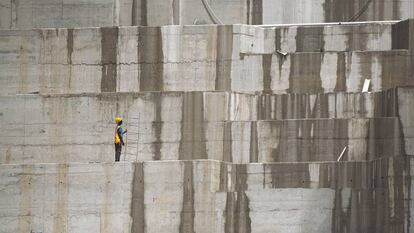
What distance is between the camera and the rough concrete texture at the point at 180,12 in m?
38.0

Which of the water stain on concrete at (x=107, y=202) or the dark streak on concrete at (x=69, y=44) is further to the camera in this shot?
the dark streak on concrete at (x=69, y=44)

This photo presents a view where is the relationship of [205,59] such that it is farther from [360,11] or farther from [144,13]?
[360,11]

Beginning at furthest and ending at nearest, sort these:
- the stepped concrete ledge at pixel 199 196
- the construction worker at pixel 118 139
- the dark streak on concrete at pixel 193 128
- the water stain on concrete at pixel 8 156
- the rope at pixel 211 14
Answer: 1. the rope at pixel 211 14
2. the water stain on concrete at pixel 8 156
3. the dark streak on concrete at pixel 193 128
4. the construction worker at pixel 118 139
5. the stepped concrete ledge at pixel 199 196

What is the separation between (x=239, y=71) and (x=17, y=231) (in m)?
5.72

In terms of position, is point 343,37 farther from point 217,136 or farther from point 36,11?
point 36,11

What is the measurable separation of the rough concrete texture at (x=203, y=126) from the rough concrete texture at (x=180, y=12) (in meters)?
3.11

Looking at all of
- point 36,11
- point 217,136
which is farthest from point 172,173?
point 36,11

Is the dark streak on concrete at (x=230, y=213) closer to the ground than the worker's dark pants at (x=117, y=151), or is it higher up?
closer to the ground

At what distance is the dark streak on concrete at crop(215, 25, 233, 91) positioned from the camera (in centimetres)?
3591

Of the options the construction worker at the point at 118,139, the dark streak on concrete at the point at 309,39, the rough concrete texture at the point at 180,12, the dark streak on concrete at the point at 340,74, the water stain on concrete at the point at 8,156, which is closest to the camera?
the construction worker at the point at 118,139

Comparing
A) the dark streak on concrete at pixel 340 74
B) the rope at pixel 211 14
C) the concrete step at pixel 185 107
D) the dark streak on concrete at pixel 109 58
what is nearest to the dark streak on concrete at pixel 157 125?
the concrete step at pixel 185 107

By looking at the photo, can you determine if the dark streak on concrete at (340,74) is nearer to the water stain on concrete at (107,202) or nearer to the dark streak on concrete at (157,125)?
the dark streak on concrete at (157,125)

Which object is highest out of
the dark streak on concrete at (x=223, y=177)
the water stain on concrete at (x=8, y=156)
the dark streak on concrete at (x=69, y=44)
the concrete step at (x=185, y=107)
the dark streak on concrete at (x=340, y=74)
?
the dark streak on concrete at (x=69, y=44)

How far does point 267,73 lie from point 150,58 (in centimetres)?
250
